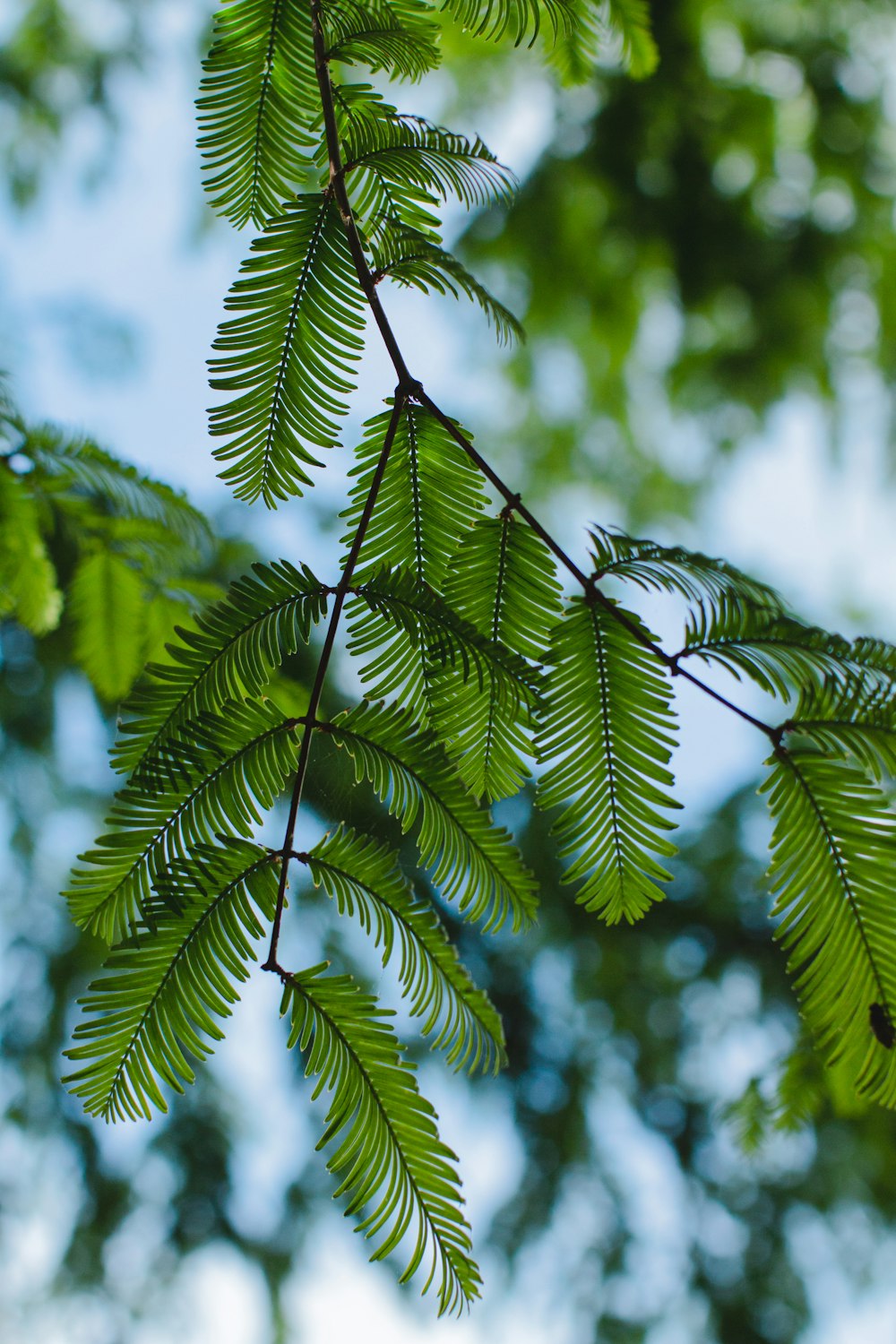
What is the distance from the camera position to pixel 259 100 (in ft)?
2.45

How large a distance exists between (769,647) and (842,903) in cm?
18

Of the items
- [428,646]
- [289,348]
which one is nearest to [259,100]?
[289,348]

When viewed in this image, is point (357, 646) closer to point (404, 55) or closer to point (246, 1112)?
point (404, 55)

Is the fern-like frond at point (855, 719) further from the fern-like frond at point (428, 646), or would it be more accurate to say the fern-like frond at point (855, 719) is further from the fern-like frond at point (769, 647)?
the fern-like frond at point (428, 646)

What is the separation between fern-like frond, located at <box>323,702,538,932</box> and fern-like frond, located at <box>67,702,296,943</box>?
0.06 meters

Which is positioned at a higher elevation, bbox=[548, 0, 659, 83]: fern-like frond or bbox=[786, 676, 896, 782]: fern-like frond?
bbox=[548, 0, 659, 83]: fern-like frond

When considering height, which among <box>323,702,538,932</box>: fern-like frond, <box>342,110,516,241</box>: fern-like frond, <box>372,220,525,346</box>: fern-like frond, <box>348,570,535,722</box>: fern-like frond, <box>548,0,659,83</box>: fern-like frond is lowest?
<box>323,702,538,932</box>: fern-like frond

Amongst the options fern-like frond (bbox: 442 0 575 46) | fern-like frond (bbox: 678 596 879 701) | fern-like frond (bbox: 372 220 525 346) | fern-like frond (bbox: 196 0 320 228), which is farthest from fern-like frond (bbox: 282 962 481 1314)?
fern-like frond (bbox: 442 0 575 46)

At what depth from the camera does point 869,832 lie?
2.22ft

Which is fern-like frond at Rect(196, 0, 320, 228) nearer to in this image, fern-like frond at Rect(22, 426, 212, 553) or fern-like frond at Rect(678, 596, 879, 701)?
fern-like frond at Rect(678, 596, 879, 701)

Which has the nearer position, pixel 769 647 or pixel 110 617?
pixel 769 647

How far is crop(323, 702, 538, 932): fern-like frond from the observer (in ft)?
2.35

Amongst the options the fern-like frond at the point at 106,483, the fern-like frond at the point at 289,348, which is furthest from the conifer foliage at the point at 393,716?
the fern-like frond at the point at 106,483

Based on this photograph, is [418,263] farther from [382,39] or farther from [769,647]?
[769,647]
